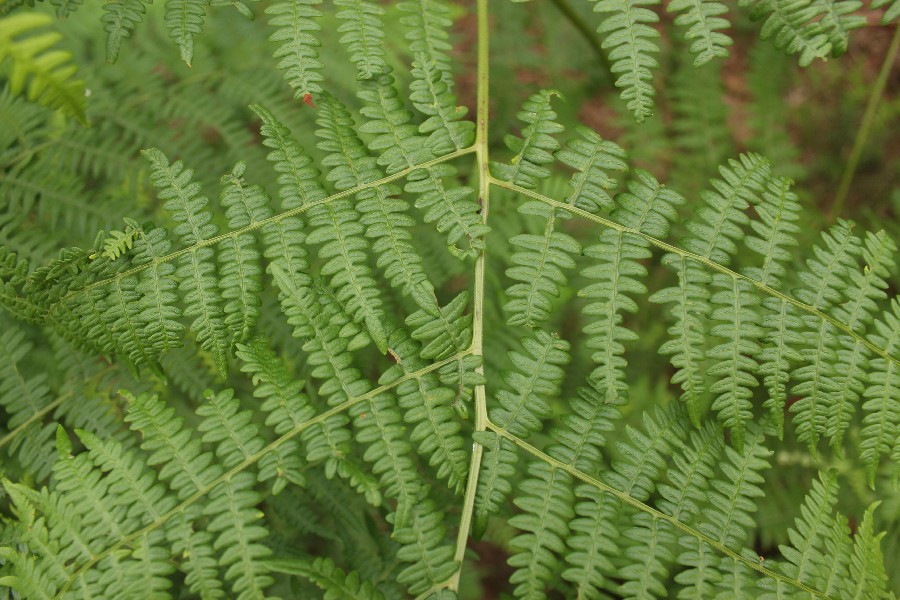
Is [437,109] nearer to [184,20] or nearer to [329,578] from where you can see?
[184,20]

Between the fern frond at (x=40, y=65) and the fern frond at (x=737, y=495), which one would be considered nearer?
the fern frond at (x=40, y=65)

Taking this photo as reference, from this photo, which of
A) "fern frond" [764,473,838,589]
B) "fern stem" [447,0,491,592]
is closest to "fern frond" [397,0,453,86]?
"fern stem" [447,0,491,592]

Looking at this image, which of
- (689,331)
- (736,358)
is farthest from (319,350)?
(736,358)

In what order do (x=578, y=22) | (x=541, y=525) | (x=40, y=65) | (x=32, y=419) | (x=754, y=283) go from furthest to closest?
(x=578, y=22)
(x=32, y=419)
(x=754, y=283)
(x=541, y=525)
(x=40, y=65)

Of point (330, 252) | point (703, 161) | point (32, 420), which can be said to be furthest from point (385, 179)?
point (703, 161)

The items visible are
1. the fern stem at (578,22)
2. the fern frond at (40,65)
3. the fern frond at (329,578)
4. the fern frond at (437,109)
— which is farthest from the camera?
the fern stem at (578,22)

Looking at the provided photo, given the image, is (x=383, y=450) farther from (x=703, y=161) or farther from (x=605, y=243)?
(x=703, y=161)

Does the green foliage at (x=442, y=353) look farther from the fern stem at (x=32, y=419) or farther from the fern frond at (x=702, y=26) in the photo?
the fern stem at (x=32, y=419)

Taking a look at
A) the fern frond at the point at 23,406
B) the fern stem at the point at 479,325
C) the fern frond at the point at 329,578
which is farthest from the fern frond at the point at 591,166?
the fern frond at the point at 23,406
